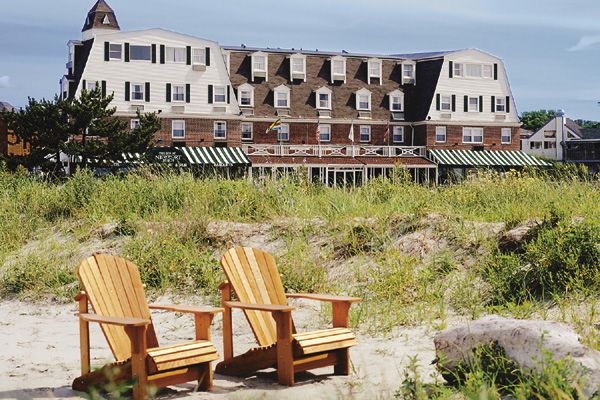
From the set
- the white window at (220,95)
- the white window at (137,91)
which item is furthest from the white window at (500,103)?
the white window at (137,91)

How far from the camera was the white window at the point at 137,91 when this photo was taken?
58125 millimetres

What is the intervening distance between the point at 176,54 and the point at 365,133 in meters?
16.2

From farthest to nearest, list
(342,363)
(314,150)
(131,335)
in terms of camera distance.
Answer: (314,150)
(342,363)
(131,335)

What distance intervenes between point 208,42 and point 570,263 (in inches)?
2046

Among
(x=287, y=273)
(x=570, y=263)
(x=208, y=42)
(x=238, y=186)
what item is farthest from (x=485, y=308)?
(x=208, y=42)

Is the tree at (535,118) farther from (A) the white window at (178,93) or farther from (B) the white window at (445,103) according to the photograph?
(A) the white window at (178,93)

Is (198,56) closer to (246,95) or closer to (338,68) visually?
(246,95)

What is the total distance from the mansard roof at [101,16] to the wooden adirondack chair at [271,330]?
6381 cm

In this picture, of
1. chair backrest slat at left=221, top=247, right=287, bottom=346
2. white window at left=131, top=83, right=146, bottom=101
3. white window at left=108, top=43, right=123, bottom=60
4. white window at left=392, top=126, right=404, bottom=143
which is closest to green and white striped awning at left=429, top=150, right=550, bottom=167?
white window at left=392, top=126, right=404, bottom=143

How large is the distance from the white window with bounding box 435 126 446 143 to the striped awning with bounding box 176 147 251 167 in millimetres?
16212

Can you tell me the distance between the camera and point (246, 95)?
63125 mm

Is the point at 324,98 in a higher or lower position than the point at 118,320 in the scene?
higher

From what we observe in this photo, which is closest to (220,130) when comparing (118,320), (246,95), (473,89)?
(246,95)

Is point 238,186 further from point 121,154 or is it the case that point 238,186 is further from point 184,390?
point 121,154
